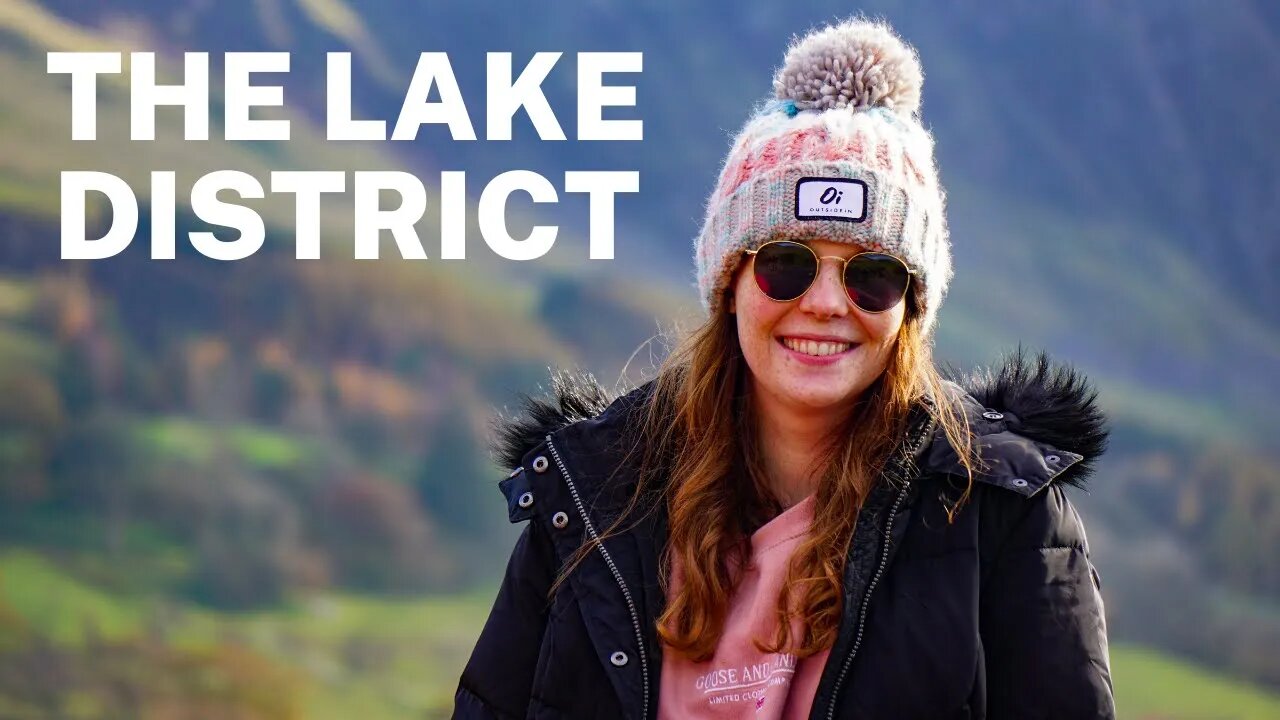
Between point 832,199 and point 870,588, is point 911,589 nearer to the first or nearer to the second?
point 870,588

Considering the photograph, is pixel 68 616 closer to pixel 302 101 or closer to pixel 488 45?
pixel 302 101

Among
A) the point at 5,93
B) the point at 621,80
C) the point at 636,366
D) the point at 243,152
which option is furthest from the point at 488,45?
the point at 636,366

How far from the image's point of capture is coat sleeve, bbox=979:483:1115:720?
1672mm

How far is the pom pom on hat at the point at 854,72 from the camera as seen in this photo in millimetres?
1865

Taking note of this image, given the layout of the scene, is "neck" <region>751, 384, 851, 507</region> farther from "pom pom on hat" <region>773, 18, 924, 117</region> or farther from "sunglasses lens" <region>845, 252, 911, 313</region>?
"pom pom on hat" <region>773, 18, 924, 117</region>

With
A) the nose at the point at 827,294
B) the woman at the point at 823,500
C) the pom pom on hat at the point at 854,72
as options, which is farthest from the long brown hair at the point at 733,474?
the pom pom on hat at the point at 854,72

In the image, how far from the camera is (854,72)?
187cm

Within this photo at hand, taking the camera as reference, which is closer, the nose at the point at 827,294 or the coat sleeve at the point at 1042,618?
the coat sleeve at the point at 1042,618

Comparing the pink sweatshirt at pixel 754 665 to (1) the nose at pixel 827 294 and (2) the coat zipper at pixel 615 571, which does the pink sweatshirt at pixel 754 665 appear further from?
(1) the nose at pixel 827 294

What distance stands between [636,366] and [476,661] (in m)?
0.62

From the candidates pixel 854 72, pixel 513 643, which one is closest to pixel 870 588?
pixel 513 643

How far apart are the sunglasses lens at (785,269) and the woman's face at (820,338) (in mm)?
10

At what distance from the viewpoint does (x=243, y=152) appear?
7.23 m

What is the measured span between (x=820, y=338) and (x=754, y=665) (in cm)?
39
